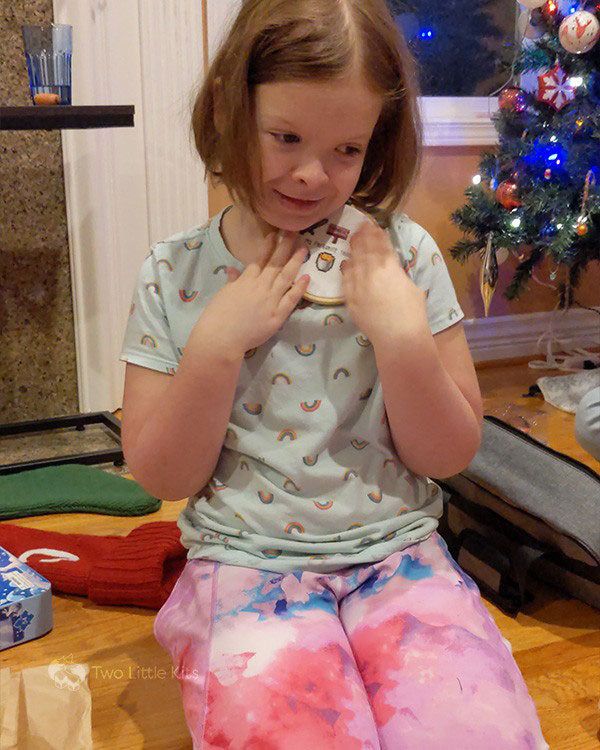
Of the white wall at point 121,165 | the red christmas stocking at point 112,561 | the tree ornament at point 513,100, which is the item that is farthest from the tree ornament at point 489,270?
the red christmas stocking at point 112,561

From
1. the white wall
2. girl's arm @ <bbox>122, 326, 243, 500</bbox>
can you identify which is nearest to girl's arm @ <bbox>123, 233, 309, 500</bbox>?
girl's arm @ <bbox>122, 326, 243, 500</bbox>

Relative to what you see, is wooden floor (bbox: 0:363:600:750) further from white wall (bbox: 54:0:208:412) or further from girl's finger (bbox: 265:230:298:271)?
white wall (bbox: 54:0:208:412)

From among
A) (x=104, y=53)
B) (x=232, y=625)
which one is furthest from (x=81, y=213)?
(x=232, y=625)

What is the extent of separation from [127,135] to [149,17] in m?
0.27

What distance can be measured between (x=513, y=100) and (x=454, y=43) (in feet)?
1.62

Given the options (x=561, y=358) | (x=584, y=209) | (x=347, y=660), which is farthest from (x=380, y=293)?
(x=561, y=358)

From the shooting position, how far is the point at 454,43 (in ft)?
9.23

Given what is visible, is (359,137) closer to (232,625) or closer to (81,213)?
(232,625)

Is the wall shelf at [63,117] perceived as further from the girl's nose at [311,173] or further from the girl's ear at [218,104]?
the girl's nose at [311,173]

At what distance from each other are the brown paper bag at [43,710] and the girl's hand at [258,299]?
370mm

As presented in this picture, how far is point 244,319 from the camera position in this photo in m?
0.92

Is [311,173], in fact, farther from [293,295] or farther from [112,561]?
[112,561]

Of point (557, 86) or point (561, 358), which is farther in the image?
point (561, 358)

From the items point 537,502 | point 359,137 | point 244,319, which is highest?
point 359,137
